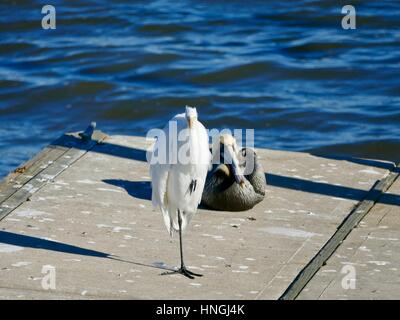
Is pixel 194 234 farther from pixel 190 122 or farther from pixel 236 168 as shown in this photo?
pixel 190 122

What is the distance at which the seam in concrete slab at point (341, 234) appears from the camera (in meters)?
7.79

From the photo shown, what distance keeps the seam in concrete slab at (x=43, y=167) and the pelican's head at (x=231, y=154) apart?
175 cm

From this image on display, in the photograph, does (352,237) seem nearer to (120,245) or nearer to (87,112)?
(120,245)

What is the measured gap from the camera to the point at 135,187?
1002 cm

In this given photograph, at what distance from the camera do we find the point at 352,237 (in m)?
8.81

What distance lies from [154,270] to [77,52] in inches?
475

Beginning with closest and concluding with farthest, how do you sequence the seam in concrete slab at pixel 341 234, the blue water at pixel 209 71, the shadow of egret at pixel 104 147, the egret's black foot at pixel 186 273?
the seam in concrete slab at pixel 341 234
the egret's black foot at pixel 186 273
the shadow of egret at pixel 104 147
the blue water at pixel 209 71

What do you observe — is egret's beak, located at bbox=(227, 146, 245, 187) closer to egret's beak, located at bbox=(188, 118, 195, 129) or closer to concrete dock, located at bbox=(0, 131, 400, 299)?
concrete dock, located at bbox=(0, 131, 400, 299)

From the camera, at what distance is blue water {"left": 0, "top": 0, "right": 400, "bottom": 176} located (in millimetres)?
16250

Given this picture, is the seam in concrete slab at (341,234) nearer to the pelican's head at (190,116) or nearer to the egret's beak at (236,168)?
the egret's beak at (236,168)

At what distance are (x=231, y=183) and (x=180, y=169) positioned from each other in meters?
1.44

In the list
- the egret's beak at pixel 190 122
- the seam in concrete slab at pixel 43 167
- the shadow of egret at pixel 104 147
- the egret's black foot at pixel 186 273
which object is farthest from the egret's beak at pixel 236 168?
the seam in concrete slab at pixel 43 167
